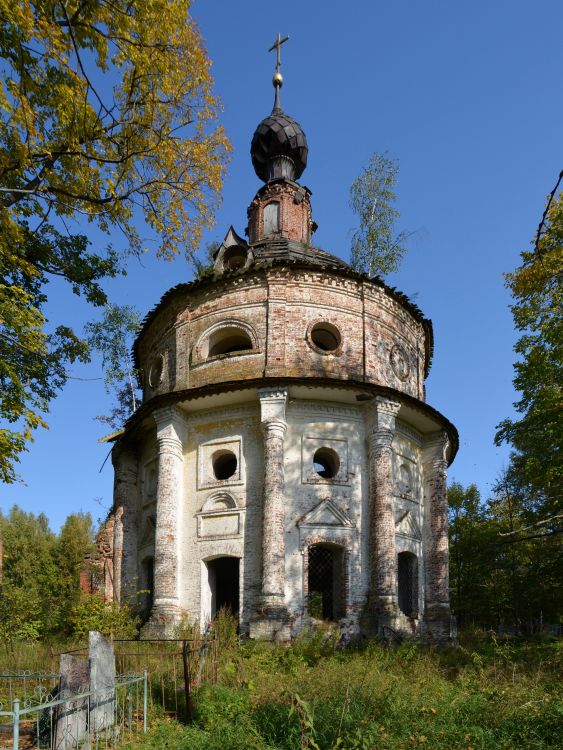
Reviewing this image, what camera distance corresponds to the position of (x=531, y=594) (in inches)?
997

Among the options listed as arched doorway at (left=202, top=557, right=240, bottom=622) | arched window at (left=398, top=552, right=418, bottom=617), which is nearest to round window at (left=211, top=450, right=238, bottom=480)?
arched doorway at (left=202, top=557, right=240, bottom=622)

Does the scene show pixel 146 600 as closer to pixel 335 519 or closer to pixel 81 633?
pixel 81 633

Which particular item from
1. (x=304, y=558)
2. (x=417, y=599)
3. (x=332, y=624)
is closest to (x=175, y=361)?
(x=304, y=558)

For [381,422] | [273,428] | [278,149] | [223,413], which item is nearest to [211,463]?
[223,413]

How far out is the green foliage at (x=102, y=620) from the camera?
1269cm

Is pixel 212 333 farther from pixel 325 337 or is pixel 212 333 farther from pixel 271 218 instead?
pixel 271 218

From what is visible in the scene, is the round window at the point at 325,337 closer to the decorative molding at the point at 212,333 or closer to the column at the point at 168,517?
the decorative molding at the point at 212,333

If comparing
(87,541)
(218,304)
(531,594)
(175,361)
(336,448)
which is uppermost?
(218,304)

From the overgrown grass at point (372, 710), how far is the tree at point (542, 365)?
101 inches

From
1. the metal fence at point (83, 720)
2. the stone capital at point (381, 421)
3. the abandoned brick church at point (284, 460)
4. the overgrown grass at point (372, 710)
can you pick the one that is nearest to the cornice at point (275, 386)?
the abandoned brick church at point (284, 460)

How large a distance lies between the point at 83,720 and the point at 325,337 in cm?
1088

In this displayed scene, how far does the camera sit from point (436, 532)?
1598 cm

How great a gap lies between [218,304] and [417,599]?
27.1 feet

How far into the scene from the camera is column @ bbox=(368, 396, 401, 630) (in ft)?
43.8
